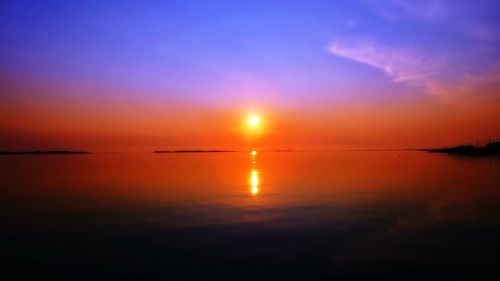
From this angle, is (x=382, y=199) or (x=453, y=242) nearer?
(x=453, y=242)

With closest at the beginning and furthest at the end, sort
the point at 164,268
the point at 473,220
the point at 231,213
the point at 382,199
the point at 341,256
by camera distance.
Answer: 1. the point at 164,268
2. the point at 341,256
3. the point at 473,220
4. the point at 231,213
5. the point at 382,199

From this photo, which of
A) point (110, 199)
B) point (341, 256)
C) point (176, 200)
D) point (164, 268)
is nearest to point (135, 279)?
point (164, 268)

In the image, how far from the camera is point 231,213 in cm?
2259

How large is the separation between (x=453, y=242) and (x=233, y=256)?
10004mm

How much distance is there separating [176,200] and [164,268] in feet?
54.0

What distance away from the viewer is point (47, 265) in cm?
1239

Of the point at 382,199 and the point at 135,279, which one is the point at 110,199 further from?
the point at 382,199

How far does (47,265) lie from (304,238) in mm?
10831

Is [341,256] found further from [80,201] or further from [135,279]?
[80,201]

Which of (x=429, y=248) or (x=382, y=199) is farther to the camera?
(x=382, y=199)

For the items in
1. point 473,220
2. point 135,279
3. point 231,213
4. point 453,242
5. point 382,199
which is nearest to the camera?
point 135,279

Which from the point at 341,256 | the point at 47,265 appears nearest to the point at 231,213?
the point at 341,256

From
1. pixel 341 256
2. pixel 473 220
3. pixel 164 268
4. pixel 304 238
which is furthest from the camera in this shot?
pixel 473 220

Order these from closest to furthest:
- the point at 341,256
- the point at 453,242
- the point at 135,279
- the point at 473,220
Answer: the point at 135,279 → the point at 341,256 → the point at 453,242 → the point at 473,220
